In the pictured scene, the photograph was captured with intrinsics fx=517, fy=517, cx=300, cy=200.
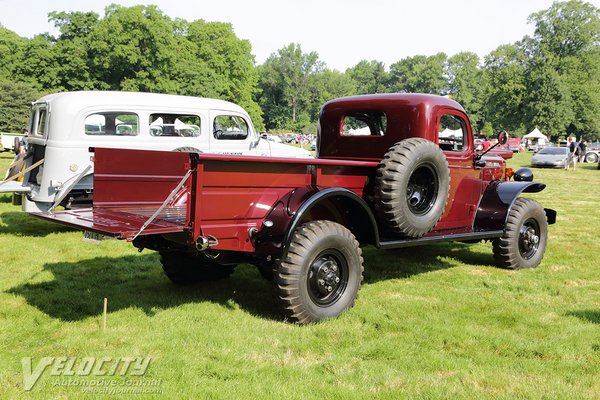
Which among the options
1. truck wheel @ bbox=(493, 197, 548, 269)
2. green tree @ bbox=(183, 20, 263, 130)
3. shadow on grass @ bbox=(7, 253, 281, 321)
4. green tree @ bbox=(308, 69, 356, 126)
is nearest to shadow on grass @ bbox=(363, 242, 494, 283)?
truck wheel @ bbox=(493, 197, 548, 269)

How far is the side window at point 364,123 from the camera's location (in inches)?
230

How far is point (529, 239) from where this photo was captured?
21.6 ft

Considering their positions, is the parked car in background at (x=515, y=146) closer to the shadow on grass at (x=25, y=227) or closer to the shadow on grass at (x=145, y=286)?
the shadow on grass at (x=145, y=286)

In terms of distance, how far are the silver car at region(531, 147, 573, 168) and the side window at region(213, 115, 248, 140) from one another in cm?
2227

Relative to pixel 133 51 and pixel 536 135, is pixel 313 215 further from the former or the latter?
pixel 536 135

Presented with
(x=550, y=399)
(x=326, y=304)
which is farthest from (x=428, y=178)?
(x=550, y=399)

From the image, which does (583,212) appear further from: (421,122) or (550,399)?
(550,399)

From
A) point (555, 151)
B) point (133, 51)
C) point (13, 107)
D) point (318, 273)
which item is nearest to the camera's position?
point (318, 273)

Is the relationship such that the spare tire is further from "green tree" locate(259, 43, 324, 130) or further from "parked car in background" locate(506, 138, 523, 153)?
"green tree" locate(259, 43, 324, 130)

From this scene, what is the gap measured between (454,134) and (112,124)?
18.1ft

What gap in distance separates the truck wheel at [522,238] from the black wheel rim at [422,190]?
1.63m

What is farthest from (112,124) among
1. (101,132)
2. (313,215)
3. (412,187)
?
(412,187)

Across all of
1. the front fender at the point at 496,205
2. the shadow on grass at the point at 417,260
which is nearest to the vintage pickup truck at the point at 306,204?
the front fender at the point at 496,205

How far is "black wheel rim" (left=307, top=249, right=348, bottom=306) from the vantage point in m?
4.30
